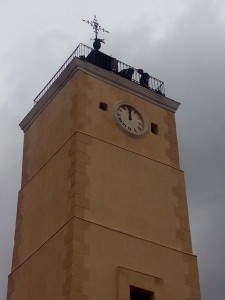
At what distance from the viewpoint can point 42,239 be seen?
61.0 feet

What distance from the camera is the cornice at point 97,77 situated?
20656 mm

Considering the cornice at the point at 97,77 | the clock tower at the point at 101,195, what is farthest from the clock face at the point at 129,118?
the cornice at the point at 97,77

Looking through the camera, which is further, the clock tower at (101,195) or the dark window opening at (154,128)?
the dark window opening at (154,128)

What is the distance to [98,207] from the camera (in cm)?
1797

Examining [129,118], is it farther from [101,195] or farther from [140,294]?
[140,294]

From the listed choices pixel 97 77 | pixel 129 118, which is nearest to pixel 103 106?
pixel 129 118

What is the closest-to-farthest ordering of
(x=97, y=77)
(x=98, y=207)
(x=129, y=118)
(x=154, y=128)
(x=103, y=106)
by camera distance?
(x=98, y=207) → (x=103, y=106) → (x=129, y=118) → (x=97, y=77) → (x=154, y=128)

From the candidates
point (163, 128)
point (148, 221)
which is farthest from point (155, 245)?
point (163, 128)

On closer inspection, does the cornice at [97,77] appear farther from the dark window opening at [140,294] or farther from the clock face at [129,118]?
the dark window opening at [140,294]

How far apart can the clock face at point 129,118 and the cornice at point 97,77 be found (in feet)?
2.37

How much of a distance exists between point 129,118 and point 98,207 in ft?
12.2

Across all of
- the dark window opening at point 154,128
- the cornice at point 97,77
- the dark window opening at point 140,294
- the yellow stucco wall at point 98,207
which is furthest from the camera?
the dark window opening at point 154,128

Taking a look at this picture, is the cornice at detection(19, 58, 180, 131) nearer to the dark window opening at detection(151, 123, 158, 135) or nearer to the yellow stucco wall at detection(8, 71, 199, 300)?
the yellow stucco wall at detection(8, 71, 199, 300)

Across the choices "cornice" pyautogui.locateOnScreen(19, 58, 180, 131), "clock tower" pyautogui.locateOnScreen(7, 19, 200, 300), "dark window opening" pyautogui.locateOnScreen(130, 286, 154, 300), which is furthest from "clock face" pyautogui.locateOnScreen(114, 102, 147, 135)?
"dark window opening" pyautogui.locateOnScreen(130, 286, 154, 300)
